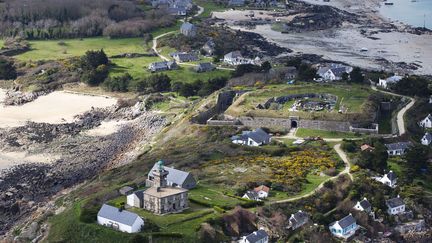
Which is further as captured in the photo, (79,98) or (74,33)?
(74,33)

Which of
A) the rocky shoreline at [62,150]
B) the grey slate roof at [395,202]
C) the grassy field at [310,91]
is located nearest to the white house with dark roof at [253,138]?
the grassy field at [310,91]

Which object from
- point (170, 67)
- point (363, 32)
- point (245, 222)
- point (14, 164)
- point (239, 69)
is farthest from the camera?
point (363, 32)

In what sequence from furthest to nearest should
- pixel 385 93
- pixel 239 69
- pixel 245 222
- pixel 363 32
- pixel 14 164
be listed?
pixel 363 32
pixel 239 69
pixel 385 93
pixel 14 164
pixel 245 222

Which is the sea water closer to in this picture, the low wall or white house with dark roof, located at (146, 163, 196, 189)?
the low wall

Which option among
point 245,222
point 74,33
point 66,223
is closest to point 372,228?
point 245,222

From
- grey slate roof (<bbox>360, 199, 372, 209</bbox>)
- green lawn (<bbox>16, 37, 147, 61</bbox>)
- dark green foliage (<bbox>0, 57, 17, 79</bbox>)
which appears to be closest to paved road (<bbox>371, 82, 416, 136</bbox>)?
grey slate roof (<bbox>360, 199, 372, 209</bbox>)

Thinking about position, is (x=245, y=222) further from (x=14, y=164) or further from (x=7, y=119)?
(x=7, y=119)

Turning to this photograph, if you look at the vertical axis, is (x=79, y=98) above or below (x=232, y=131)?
below

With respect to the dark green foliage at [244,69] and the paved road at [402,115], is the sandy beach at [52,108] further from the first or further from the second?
the paved road at [402,115]
